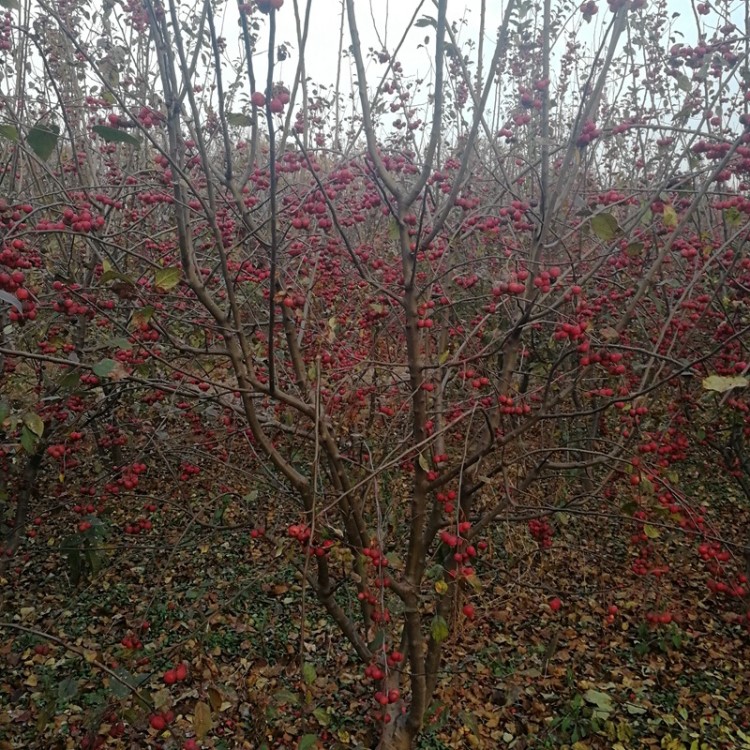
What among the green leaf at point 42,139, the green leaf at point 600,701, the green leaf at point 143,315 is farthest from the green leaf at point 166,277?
the green leaf at point 600,701

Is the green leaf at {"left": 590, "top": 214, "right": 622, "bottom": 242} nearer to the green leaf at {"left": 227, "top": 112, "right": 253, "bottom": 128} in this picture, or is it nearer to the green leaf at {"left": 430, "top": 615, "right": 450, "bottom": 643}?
the green leaf at {"left": 227, "top": 112, "right": 253, "bottom": 128}

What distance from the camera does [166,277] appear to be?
1.82 m

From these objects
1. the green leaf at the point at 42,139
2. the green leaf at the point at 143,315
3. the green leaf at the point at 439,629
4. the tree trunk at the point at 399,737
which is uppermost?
the green leaf at the point at 42,139

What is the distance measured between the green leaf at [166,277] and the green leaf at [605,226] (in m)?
1.26

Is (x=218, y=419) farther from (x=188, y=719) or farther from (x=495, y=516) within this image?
(x=495, y=516)

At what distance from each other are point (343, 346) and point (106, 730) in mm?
2366

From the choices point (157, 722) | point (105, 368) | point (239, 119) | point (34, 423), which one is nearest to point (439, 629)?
point (157, 722)

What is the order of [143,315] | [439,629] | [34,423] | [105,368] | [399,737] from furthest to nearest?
[399,737] → [439,629] → [34,423] → [143,315] → [105,368]

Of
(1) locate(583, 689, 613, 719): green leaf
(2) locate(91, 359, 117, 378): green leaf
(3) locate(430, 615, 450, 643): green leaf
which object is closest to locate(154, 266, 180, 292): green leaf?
(2) locate(91, 359, 117, 378): green leaf

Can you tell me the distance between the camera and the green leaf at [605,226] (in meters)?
1.79

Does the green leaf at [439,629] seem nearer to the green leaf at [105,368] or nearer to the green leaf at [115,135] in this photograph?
the green leaf at [105,368]

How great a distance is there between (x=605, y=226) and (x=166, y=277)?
1327 mm

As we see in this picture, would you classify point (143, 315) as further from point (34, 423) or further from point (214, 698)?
point (214, 698)

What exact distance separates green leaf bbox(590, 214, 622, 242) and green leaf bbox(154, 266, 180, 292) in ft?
4.14
